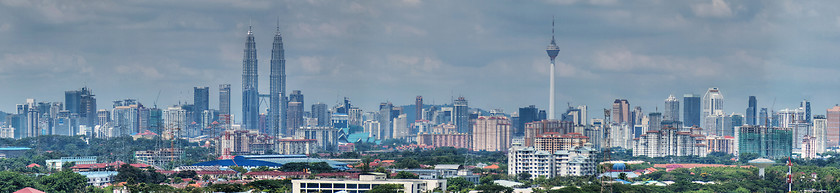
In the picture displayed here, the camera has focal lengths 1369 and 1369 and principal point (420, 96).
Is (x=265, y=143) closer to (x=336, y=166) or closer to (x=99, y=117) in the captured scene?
(x=336, y=166)

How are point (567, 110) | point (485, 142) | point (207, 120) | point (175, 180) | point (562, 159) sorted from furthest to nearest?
1. point (207, 120)
2. point (567, 110)
3. point (485, 142)
4. point (562, 159)
5. point (175, 180)

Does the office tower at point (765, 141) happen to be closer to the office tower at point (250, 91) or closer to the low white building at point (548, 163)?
the low white building at point (548, 163)

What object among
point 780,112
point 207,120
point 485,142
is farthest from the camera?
point 207,120

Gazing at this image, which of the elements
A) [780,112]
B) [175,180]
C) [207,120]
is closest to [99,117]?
[207,120]

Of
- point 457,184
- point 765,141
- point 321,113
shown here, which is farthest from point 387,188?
point 321,113

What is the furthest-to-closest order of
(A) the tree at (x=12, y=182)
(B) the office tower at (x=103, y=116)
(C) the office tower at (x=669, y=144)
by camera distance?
1. (B) the office tower at (x=103, y=116)
2. (C) the office tower at (x=669, y=144)
3. (A) the tree at (x=12, y=182)

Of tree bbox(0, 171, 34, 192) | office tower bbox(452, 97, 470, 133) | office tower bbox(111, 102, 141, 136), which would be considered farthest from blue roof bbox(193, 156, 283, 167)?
office tower bbox(452, 97, 470, 133)

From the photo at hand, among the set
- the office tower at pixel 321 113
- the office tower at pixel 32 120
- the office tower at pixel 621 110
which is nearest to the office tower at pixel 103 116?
the office tower at pixel 32 120
